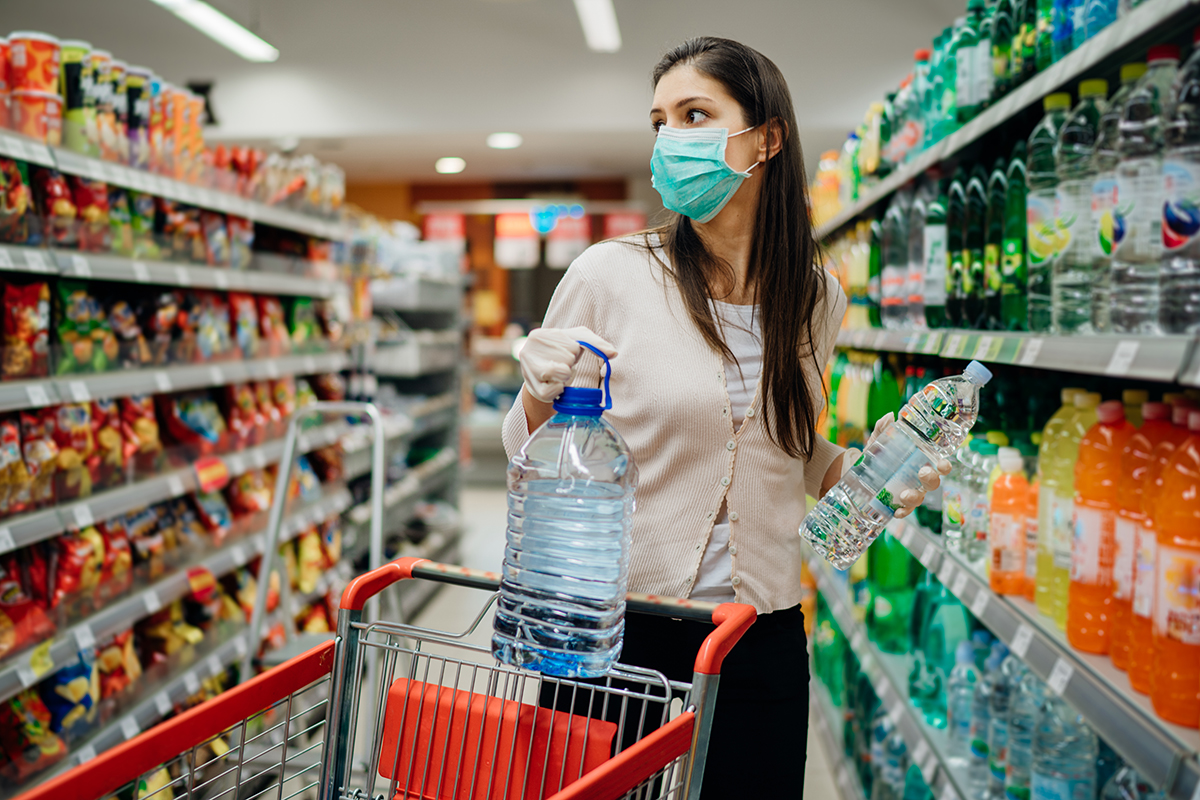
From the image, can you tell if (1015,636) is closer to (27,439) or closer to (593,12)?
(27,439)

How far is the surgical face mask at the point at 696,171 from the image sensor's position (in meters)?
1.49

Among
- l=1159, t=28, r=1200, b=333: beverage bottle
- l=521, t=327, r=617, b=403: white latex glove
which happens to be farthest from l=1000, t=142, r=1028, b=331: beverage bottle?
l=521, t=327, r=617, b=403: white latex glove

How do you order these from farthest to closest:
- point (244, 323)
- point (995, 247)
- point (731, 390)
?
1. point (244, 323)
2. point (995, 247)
3. point (731, 390)

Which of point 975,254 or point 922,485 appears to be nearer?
point 922,485

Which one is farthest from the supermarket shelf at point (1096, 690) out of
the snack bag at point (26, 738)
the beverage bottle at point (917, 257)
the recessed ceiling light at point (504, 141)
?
the recessed ceiling light at point (504, 141)

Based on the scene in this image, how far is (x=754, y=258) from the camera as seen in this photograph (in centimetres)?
153

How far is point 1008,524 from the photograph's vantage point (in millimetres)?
1716

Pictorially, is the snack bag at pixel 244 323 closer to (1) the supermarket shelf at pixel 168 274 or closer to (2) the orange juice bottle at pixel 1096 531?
(1) the supermarket shelf at pixel 168 274

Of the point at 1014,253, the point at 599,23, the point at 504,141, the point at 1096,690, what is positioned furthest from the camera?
the point at 504,141

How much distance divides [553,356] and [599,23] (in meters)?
6.16

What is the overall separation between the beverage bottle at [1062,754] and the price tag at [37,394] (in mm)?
2434

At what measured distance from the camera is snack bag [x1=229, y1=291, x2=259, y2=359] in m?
3.46

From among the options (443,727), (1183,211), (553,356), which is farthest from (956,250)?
(443,727)

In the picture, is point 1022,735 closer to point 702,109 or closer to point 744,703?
point 744,703
